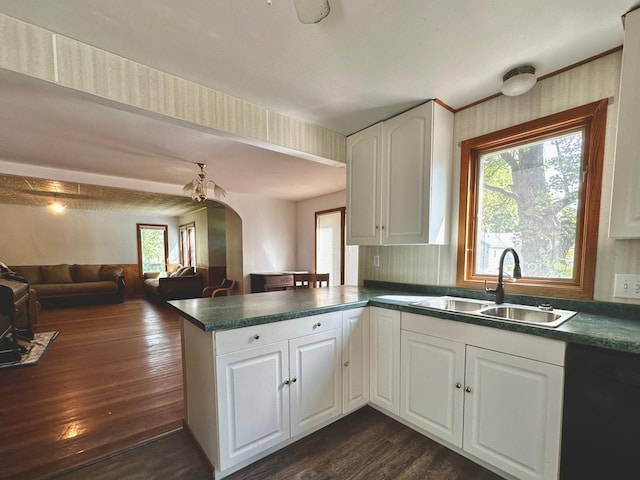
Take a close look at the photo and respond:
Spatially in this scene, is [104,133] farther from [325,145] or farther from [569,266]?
[569,266]

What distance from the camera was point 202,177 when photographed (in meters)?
3.39

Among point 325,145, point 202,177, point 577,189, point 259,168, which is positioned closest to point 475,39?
point 577,189

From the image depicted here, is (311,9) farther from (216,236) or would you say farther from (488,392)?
(216,236)

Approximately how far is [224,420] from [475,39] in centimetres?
228

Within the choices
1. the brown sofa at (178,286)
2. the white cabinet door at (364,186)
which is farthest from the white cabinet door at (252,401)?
the brown sofa at (178,286)

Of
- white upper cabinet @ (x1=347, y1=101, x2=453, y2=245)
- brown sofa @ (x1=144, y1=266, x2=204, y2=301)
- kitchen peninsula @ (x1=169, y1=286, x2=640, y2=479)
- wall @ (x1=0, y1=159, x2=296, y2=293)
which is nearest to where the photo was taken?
kitchen peninsula @ (x1=169, y1=286, x2=640, y2=479)

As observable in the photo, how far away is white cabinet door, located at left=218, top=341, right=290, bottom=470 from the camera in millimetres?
1370

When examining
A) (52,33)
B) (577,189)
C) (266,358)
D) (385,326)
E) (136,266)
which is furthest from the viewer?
(136,266)

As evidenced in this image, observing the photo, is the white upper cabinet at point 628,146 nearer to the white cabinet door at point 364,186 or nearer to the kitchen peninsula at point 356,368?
the kitchen peninsula at point 356,368

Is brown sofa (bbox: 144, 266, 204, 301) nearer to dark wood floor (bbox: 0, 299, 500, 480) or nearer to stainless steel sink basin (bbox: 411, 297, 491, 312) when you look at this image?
dark wood floor (bbox: 0, 299, 500, 480)

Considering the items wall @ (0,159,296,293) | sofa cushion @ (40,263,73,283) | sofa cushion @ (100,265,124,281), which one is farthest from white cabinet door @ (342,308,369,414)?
sofa cushion @ (40,263,73,283)

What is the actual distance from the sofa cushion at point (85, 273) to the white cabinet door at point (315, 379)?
7.11 m

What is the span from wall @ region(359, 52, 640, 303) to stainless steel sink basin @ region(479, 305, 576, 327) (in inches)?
10.2

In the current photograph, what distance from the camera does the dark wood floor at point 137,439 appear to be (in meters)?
1.48
